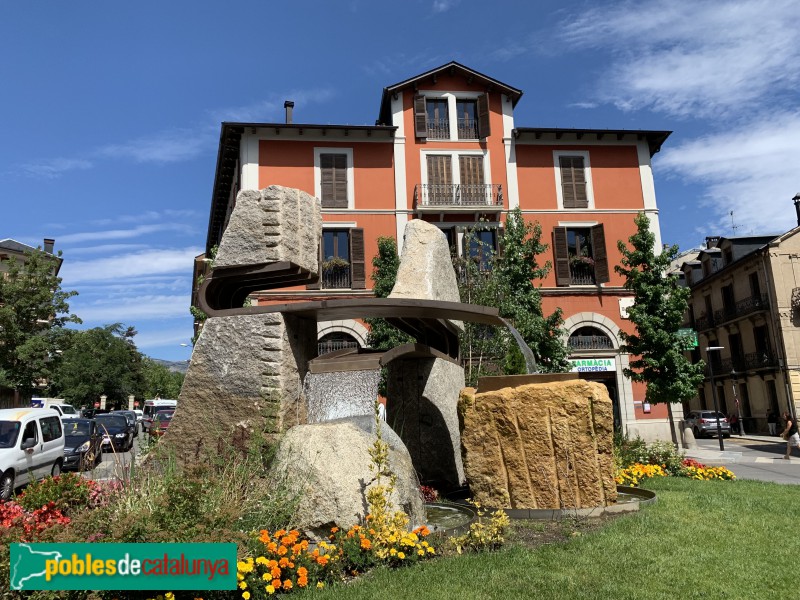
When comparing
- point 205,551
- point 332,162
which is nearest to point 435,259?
point 205,551

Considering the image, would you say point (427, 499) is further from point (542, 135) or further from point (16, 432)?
point (542, 135)

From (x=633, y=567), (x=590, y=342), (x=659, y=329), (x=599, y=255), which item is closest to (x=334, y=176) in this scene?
(x=599, y=255)

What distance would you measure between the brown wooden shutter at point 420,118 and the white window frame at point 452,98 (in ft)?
1.28

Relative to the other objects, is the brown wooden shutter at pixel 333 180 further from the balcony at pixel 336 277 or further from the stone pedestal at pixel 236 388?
the stone pedestal at pixel 236 388

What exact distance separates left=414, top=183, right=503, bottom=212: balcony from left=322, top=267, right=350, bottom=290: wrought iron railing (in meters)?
4.09

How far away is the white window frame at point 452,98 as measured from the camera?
88.7 feet

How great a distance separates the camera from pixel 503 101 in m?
27.7

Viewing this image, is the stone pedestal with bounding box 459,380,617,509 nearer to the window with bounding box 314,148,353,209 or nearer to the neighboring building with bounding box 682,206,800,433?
the window with bounding box 314,148,353,209

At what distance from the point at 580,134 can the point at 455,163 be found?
580cm

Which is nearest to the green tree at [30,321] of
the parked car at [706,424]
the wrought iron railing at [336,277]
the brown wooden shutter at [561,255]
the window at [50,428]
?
the wrought iron railing at [336,277]

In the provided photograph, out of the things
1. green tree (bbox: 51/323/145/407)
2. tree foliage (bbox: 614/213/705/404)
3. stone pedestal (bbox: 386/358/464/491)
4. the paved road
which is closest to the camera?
stone pedestal (bbox: 386/358/464/491)

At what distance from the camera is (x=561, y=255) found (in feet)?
86.5

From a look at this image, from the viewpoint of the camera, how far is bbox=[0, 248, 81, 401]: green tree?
29344 millimetres

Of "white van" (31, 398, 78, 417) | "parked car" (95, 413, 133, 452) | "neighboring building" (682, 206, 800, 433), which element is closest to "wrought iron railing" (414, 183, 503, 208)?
"neighboring building" (682, 206, 800, 433)
